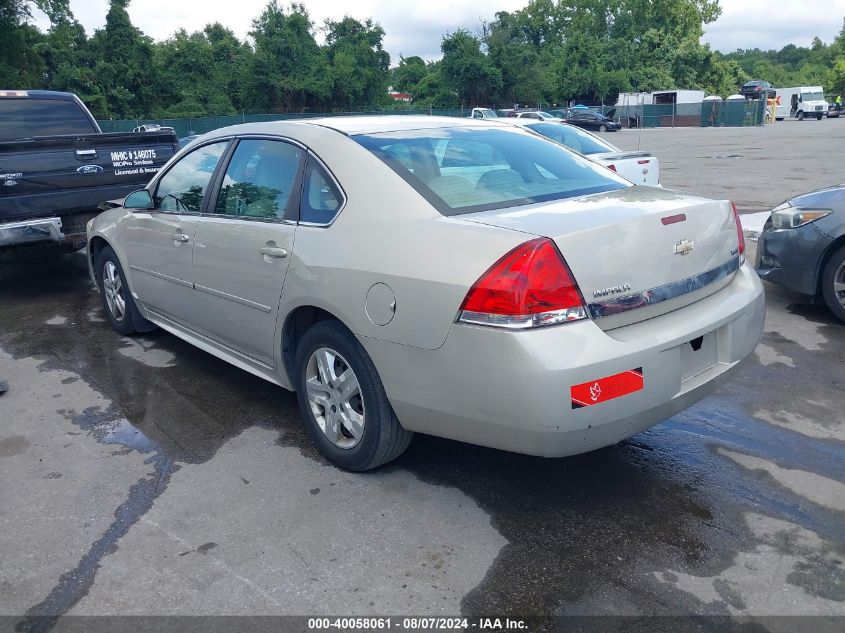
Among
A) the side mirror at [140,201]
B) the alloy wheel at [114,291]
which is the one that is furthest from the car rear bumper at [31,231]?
the side mirror at [140,201]

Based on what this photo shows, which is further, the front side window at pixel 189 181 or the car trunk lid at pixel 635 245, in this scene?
the front side window at pixel 189 181

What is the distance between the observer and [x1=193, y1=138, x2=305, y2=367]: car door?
12.2ft

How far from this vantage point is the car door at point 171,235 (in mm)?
4523

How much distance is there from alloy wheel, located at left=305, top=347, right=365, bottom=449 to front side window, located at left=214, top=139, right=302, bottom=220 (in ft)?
2.71

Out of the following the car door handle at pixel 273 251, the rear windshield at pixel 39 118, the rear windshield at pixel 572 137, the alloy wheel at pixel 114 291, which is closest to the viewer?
the car door handle at pixel 273 251

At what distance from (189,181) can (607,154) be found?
262 inches

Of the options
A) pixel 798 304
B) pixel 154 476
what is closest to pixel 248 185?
pixel 154 476

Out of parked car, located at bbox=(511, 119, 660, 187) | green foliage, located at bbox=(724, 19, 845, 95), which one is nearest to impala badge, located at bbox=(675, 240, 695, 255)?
parked car, located at bbox=(511, 119, 660, 187)

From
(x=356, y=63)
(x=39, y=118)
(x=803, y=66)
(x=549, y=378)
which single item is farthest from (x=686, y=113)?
(x=803, y=66)

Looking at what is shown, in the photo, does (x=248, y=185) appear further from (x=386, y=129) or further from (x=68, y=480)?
(x=68, y=480)

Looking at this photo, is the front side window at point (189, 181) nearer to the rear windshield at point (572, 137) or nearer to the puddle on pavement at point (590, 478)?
the puddle on pavement at point (590, 478)

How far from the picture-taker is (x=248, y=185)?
414cm

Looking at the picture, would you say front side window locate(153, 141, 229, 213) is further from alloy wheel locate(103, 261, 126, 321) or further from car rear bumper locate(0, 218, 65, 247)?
Result: car rear bumper locate(0, 218, 65, 247)

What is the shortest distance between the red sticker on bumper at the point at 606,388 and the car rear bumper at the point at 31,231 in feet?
20.6
